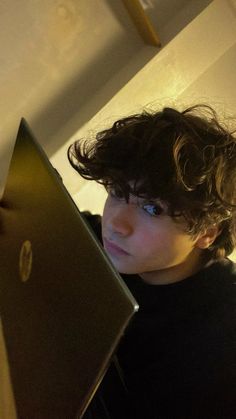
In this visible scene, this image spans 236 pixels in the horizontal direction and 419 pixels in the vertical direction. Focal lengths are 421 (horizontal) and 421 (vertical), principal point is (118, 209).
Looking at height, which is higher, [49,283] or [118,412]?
[49,283]

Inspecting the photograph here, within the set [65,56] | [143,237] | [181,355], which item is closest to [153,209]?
[143,237]

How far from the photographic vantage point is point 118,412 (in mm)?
623

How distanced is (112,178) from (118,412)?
347mm

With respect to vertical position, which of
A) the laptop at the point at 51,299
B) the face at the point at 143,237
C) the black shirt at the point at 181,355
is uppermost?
the laptop at the point at 51,299

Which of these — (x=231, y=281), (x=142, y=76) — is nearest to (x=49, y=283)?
(x=231, y=281)

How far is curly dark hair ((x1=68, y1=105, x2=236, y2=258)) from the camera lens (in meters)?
0.59

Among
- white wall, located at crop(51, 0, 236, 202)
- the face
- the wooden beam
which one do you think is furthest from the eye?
the wooden beam

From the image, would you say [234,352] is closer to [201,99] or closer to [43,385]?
[43,385]

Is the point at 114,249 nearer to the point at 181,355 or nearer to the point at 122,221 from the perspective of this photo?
the point at 122,221

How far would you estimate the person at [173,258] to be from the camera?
23.3 inches

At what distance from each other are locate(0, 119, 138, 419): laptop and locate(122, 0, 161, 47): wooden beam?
1.78 feet

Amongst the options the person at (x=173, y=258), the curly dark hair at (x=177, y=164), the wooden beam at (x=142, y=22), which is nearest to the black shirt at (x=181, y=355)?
the person at (x=173, y=258)

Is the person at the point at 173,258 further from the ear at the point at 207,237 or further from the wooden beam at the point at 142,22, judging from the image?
the wooden beam at the point at 142,22

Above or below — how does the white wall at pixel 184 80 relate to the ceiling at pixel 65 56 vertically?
below
